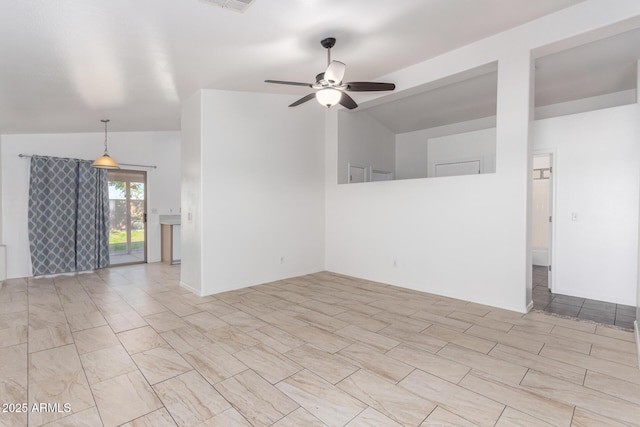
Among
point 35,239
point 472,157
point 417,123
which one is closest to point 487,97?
point 472,157

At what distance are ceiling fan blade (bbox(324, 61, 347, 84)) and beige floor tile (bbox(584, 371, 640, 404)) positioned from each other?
120 inches

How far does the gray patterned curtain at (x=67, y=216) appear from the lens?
5.44m

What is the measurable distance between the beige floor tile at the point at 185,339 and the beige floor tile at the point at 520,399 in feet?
7.11

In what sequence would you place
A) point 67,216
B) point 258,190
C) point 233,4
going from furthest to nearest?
point 67,216
point 258,190
point 233,4

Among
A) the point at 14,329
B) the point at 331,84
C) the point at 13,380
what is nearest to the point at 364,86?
the point at 331,84

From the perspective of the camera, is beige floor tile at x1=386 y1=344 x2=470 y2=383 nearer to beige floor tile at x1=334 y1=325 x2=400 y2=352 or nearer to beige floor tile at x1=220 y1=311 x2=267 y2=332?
beige floor tile at x1=334 y1=325 x2=400 y2=352

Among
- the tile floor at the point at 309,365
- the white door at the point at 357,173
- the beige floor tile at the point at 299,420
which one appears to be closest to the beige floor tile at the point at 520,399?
the tile floor at the point at 309,365

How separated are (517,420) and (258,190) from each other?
4.02 m

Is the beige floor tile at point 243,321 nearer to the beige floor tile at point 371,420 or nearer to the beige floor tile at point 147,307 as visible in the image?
the beige floor tile at point 147,307

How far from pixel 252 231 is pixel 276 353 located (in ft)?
8.05

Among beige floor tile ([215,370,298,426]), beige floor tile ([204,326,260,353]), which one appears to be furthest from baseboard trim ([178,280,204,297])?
beige floor tile ([215,370,298,426])

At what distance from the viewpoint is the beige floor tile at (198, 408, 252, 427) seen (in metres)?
1.76

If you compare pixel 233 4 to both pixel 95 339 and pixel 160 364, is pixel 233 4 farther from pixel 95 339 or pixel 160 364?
pixel 95 339

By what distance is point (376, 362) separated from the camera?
2447mm
